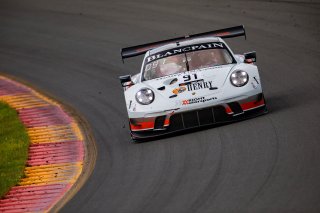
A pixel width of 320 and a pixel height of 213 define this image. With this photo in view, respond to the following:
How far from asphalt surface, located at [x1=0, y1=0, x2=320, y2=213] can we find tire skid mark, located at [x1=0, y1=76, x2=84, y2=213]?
0.37 m

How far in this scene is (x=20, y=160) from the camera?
1196 cm

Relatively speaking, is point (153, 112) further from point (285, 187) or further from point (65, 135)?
point (285, 187)

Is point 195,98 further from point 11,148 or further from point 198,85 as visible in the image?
point 11,148

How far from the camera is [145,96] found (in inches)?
454

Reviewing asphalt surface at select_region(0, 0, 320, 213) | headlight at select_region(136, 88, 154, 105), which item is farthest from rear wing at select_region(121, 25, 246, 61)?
asphalt surface at select_region(0, 0, 320, 213)

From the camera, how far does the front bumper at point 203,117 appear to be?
11.3 metres

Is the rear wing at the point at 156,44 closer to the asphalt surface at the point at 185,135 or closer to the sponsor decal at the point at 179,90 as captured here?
the asphalt surface at the point at 185,135

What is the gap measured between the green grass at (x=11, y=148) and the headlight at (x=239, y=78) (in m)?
3.12

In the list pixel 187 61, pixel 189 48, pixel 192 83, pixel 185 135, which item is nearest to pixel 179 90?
pixel 192 83

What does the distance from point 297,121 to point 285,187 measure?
290 centimetres

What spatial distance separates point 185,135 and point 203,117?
0.42 meters

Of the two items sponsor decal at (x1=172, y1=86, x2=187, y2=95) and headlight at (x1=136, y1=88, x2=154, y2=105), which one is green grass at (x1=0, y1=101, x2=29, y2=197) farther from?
sponsor decal at (x1=172, y1=86, x2=187, y2=95)

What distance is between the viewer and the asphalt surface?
8.83 meters

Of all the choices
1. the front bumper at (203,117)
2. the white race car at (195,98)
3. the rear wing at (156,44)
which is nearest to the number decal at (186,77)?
the white race car at (195,98)
